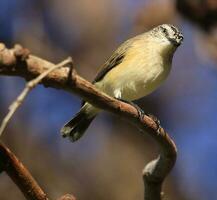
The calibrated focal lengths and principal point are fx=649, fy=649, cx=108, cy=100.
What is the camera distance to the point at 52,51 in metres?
6.00

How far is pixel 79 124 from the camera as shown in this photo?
320cm

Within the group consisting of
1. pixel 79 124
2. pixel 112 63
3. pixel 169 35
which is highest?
pixel 169 35

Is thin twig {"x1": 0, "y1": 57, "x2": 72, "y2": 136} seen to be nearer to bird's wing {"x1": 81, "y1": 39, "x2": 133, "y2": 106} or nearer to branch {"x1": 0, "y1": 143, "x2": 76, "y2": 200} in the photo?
branch {"x1": 0, "y1": 143, "x2": 76, "y2": 200}

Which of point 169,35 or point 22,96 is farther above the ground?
point 22,96

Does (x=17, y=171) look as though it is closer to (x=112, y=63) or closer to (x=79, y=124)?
(x=79, y=124)

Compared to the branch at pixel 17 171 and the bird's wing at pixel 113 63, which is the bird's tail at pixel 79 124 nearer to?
the bird's wing at pixel 113 63

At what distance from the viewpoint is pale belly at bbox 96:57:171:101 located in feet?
10.3

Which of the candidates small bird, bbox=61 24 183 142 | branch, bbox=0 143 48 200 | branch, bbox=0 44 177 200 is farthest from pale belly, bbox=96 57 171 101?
branch, bbox=0 143 48 200

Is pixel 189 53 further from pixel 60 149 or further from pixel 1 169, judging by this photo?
pixel 1 169

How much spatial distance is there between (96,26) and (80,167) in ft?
4.74

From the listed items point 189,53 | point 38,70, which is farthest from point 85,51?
point 38,70

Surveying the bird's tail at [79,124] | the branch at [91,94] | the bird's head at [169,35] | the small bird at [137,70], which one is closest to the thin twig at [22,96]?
the branch at [91,94]

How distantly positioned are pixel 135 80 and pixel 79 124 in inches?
13.9

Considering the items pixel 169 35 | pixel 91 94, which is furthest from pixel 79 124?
pixel 91 94
